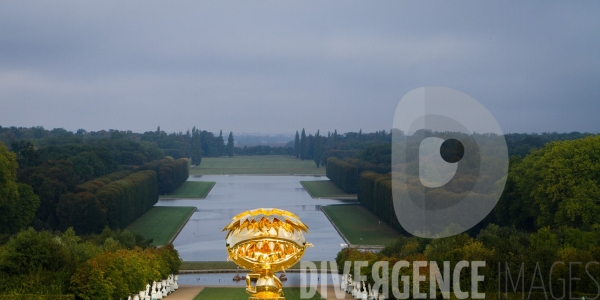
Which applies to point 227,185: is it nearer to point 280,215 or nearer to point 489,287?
point 489,287

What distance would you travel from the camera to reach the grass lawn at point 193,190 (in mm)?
78750

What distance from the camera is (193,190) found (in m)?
84.6

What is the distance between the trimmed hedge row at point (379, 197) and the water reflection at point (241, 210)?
380cm

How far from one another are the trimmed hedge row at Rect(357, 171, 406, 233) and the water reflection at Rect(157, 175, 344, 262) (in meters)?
3.80

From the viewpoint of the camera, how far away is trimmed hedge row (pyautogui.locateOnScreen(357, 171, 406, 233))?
181ft

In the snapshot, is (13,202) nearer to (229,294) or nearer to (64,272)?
(64,272)

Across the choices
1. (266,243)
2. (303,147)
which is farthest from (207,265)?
(303,147)

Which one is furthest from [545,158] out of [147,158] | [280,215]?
[147,158]

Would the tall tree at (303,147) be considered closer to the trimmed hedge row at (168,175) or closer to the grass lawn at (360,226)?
the trimmed hedge row at (168,175)

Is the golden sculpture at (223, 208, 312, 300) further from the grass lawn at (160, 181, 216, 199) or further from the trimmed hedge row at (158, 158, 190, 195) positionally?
the trimmed hedge row at (158, 158, 190, 195)

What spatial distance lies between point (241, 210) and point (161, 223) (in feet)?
20.4

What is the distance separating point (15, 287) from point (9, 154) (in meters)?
26.3

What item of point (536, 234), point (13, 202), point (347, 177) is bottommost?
point (347, 177)

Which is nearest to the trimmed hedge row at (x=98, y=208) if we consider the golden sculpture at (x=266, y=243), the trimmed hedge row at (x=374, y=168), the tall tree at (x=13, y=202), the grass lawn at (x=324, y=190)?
the tall tree at (x=13, y=202)
